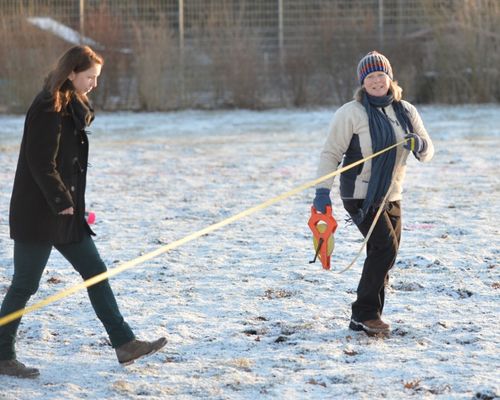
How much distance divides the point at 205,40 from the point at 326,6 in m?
2.80

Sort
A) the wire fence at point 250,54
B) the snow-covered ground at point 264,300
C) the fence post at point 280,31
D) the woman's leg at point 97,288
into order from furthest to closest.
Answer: the fence post at point 280,31
the wire fence at point 250,54
the woman's leg at point 97,288
the snow-covered ground at point 264,300

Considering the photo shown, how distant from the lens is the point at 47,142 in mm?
4656

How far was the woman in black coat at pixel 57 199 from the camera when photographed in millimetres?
4660

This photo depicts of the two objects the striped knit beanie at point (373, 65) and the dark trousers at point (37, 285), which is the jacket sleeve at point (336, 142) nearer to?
the striped knit beanie at point (373, 65)

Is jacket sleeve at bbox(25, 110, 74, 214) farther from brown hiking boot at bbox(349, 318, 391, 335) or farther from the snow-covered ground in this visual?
brown hiking boot at bbox(349, 318, 391, 335)

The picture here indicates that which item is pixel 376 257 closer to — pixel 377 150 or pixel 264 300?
pixel 377 150

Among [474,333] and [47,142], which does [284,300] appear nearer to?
[474,333]

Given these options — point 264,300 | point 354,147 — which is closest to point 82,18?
point 264,300

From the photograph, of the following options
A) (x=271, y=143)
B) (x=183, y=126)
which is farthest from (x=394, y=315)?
(x=183, y=126)

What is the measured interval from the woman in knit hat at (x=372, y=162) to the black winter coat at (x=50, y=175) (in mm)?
1303

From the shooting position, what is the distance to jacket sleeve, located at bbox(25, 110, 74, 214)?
15.2ft

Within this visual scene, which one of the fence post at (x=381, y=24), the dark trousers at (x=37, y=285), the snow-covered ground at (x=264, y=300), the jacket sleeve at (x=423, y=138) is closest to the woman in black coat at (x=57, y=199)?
the dark trousers at (x=37, y=285)

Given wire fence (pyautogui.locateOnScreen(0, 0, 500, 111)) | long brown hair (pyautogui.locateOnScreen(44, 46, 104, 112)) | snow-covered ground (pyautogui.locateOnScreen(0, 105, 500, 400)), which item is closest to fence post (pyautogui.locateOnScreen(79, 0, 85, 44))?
wire fence (pyautogui.locateOnScreen(0, 0, 500, 111))

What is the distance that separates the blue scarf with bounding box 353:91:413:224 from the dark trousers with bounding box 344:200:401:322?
73 millimetres
